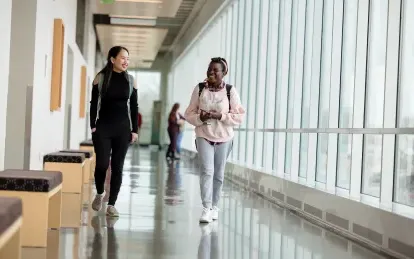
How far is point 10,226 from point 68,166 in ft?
18.2

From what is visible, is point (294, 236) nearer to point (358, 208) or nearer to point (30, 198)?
point (358, 208)

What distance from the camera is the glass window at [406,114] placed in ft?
19.9

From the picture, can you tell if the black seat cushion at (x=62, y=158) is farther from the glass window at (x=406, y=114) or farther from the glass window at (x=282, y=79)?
the glass window at (x=406, y=114)

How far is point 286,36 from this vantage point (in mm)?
11375

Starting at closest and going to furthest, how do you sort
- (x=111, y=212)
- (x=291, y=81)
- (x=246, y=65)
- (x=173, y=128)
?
(x=111, y=212), (x=291, y=81), (x=246, y=65), (x=173, y=128)

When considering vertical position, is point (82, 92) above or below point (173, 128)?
above

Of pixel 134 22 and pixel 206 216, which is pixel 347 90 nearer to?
pixel 206 216

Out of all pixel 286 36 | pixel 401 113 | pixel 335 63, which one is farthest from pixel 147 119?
pixel 401 113

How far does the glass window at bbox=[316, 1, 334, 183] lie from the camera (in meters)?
8.90

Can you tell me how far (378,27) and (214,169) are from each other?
2159mm

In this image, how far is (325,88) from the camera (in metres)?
9.06

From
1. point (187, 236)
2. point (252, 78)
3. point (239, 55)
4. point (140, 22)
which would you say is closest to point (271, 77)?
point (252, 78)

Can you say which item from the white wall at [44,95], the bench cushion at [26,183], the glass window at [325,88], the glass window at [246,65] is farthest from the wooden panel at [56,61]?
the glass window at [246,65]

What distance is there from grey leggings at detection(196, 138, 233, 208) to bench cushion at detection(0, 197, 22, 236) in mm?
3209
